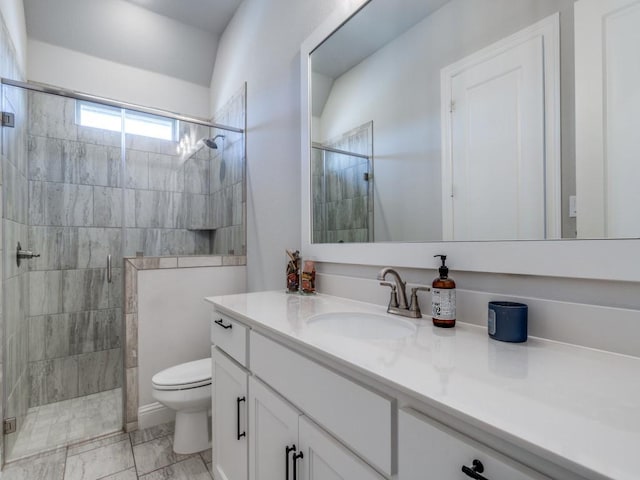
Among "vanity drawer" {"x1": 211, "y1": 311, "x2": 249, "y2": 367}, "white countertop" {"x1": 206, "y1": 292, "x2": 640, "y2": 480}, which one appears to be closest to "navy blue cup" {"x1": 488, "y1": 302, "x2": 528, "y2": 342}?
"white countertop" {"x1": 206, "y1": 292, "x2": 640, "y2": 480}

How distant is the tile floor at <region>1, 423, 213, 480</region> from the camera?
155cm

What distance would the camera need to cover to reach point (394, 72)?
130cm

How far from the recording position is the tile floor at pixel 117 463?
61.1 inches

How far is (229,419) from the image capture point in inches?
50.8

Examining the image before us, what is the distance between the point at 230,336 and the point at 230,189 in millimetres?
1553

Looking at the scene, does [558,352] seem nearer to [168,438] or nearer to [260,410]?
[260,410]

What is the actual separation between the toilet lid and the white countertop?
99cm

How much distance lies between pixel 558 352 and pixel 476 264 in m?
0.31

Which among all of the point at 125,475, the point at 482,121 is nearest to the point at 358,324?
the point at 482,121

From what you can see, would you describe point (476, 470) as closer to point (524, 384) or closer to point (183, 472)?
point (524, 384)

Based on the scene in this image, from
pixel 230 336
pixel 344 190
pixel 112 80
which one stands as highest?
pixel 112 80

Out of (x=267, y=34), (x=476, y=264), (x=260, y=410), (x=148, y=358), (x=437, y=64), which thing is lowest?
(x=148, y=358)

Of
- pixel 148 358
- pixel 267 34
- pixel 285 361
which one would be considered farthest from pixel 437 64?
pixel 148 358

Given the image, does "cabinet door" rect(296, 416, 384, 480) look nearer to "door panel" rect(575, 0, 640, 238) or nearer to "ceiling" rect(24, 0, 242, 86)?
"door panel" rect(575, 0, 640, 238)
